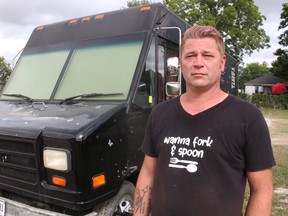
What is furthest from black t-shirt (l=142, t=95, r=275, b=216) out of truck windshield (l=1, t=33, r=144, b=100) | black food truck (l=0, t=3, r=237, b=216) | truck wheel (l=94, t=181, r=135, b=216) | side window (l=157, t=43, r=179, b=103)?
side window (l=157, t=43, r=179, b=103)

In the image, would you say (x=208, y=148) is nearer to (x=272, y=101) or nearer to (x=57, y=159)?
(x=57, y=159)

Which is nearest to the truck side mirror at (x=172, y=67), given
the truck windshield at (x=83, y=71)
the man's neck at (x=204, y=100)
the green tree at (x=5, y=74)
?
the truck windshield at (x=83, y=71)

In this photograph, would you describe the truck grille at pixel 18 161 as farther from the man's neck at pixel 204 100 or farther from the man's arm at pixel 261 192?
the man's arm at pixel 261 192

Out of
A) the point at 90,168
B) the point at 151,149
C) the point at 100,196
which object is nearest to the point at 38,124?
the point at 90,168

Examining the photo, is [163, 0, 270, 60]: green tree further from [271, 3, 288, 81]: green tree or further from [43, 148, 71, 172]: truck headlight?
[43, 148, 71, 172]: truck headlight

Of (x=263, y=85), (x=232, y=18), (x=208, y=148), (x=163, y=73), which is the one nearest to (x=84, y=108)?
(x=163, y=73)

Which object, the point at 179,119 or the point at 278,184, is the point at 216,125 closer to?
the point at 179,119

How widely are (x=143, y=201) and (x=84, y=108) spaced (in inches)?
61.7

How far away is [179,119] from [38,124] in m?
1.73

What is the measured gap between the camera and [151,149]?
225 cm

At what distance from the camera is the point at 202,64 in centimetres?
199

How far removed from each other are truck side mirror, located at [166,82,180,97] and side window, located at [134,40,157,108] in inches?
8.1

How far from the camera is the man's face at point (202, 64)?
1.99 meters

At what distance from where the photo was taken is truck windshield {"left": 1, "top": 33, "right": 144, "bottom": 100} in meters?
3.97
